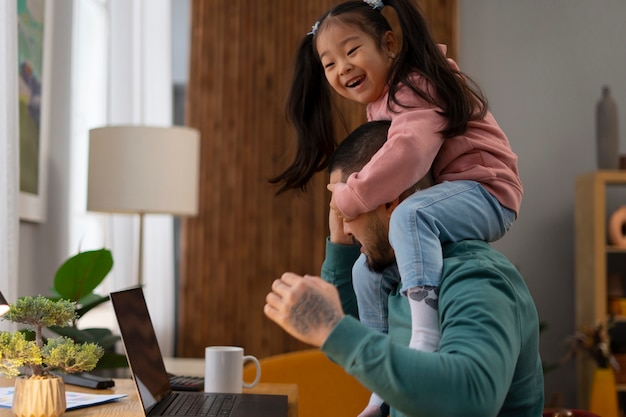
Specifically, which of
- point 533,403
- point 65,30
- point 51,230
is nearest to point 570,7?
point 65,30

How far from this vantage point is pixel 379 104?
1453mm

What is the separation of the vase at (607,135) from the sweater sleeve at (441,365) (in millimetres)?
3545

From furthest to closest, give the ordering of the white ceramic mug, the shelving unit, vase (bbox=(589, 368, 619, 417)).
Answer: the shelving unit, vase (bbox=(589, 368, 619, 417)), the white ceramic mug

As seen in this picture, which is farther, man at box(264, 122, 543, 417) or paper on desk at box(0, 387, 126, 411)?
paper on desk at box(0, 387, 126, 411)

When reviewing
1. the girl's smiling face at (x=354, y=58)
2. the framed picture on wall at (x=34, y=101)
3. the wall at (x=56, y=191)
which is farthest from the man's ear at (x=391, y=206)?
the wall at (x=56, y=191)

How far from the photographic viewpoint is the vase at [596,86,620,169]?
420 cm

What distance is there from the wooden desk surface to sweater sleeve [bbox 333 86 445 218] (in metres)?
0.53

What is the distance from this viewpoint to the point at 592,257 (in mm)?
4109

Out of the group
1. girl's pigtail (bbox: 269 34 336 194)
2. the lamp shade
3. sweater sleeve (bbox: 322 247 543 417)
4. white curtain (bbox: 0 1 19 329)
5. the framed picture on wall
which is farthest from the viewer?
the lamp shade

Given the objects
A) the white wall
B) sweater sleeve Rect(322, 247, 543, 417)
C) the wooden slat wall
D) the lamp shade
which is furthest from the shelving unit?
sweater sleeve Rect(322, 247, 543, 417)

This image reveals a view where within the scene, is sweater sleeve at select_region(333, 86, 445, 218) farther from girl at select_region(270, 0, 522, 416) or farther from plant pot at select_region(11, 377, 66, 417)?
plant pot at select_region(11, 377, 66, 417)

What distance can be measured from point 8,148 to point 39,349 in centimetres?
123

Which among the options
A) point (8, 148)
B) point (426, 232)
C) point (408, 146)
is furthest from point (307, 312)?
point (8, 148)

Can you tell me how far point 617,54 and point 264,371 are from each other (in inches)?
129
